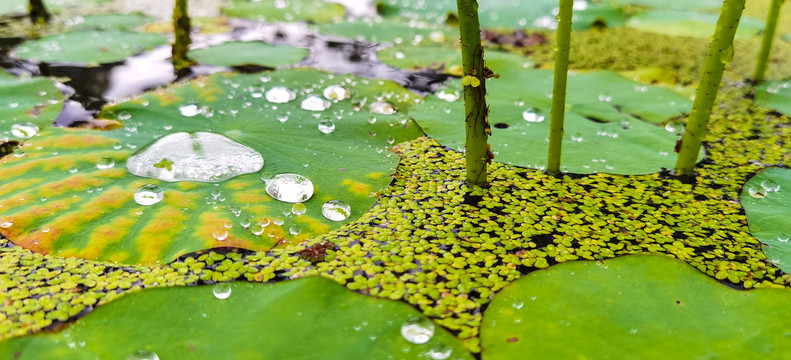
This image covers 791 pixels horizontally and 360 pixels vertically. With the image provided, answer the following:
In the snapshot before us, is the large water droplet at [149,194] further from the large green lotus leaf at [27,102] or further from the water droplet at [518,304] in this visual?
the water droplet at [518,304]

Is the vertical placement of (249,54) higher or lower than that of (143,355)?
higher

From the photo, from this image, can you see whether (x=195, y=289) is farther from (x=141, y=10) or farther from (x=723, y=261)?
(x=141, y=10)

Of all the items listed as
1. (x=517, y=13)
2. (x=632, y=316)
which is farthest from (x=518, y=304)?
(x=517, y=13)

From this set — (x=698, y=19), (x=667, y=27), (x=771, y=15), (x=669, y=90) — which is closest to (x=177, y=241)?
(x=669, y=90)

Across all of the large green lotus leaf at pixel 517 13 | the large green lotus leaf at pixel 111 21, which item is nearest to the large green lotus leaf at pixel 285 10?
the large green lotus leaf at pixel 517 13

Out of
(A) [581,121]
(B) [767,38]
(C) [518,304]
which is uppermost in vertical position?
(B) [767,38]

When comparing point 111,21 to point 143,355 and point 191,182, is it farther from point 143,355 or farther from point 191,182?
point 143,355

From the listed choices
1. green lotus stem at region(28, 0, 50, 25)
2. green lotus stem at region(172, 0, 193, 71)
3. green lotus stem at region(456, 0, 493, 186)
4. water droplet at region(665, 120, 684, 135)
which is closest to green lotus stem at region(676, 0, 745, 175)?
water droplet at region(665, 120, 684, 135)
